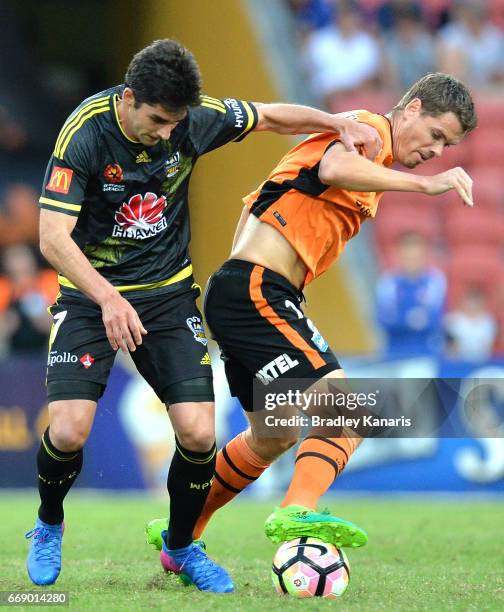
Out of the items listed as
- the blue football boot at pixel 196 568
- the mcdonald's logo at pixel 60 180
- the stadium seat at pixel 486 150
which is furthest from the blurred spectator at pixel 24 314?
the mcdonald's logo at pixel 60 180

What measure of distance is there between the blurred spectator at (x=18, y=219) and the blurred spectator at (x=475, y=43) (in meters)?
5.81

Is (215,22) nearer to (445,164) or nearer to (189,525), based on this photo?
(445,164)

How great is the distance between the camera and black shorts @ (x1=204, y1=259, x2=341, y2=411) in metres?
5.02

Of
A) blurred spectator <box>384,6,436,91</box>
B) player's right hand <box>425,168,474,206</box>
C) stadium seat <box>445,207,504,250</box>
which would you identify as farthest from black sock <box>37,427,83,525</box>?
blurred spectator <box>384,6,436,91</box>

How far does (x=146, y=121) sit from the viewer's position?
189 inches

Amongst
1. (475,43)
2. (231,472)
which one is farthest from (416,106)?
(475,43)

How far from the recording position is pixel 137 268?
5.25 metres

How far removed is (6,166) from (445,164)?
20.3 feet

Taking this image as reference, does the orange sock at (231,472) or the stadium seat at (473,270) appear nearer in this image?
the orange sock at (231,472)

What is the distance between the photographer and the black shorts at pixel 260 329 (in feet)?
16.5

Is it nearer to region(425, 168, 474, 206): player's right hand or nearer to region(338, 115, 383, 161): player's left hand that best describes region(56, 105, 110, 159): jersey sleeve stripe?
region(338, 115, 383, 161): player's left hand

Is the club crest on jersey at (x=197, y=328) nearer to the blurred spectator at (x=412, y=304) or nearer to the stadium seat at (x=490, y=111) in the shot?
the blurred spectator at (x=412, y=304)

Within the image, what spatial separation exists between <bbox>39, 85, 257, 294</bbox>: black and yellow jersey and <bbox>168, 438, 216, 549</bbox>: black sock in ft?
2.63

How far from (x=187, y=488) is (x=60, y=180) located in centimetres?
148
